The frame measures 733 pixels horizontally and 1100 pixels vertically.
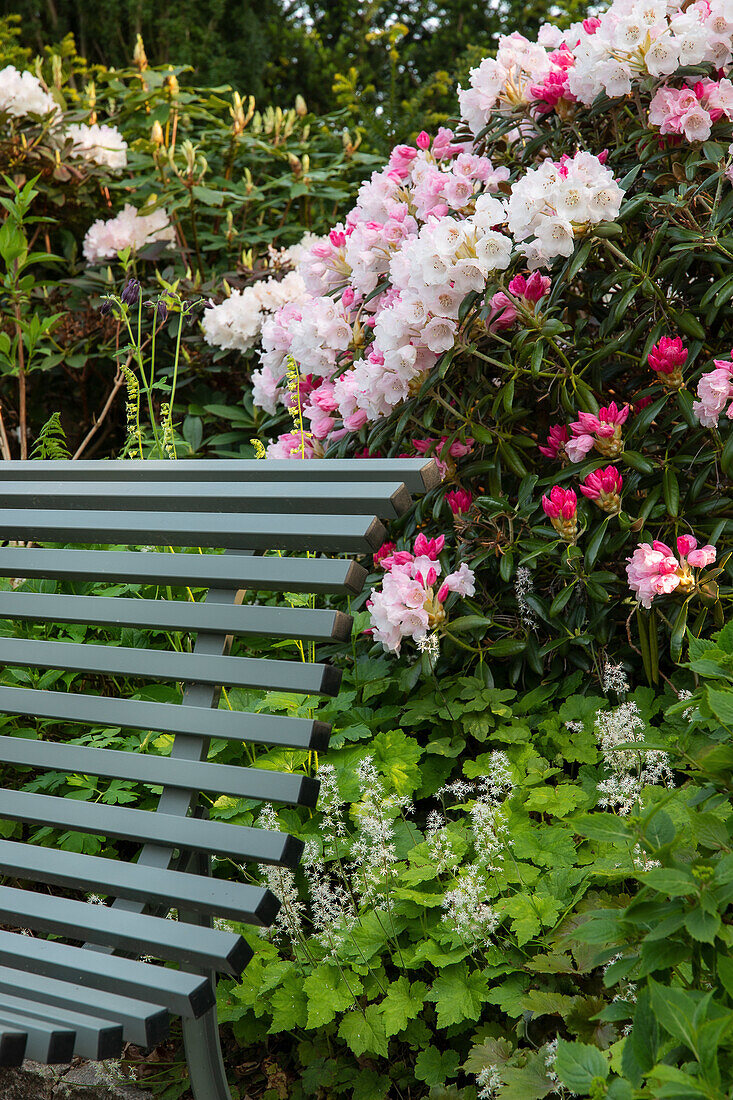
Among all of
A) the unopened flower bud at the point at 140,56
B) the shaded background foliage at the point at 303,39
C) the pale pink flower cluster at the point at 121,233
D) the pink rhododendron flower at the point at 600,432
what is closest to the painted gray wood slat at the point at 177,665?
the pink rhododendron flower at the point at 600,432

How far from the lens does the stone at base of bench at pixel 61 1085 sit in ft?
6.53

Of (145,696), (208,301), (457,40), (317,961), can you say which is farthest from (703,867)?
(457,40)

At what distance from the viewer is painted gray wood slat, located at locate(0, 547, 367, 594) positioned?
4.92 feet

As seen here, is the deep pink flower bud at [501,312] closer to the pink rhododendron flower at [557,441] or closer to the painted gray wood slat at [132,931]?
the pink rhododendron flower at [557,441]

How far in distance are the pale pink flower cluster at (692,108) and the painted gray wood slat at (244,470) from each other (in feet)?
4.44

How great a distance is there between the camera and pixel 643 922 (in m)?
1.26

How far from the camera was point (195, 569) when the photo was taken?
1667mm

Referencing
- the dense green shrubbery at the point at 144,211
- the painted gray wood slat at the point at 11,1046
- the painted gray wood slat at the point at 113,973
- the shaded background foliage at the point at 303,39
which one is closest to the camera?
the painted gray wood slat at the point at 11,1046

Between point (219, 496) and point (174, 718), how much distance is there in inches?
15.4

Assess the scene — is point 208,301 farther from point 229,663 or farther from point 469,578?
point 229,663

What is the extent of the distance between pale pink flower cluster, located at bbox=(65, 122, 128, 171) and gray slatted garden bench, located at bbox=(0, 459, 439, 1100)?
9.85 feet

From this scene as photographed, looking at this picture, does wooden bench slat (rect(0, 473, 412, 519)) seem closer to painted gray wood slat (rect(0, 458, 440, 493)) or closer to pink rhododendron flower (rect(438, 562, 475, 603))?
painted gray wood slat (rect(0, 458, 440, 493))

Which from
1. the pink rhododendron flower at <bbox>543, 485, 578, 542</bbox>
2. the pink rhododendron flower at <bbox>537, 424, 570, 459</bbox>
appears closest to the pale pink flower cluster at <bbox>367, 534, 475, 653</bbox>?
the pink rhododendron flower at <bbox>543, 485, 578, 542</bbox>

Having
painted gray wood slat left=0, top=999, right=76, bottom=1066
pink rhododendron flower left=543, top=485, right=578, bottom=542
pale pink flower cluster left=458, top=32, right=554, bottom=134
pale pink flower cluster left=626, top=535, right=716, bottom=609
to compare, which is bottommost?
painted gray wood slat left=0, top=999, right=76, bottom=1066
